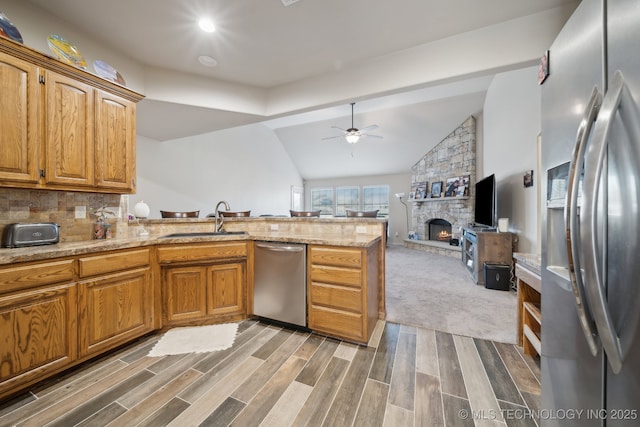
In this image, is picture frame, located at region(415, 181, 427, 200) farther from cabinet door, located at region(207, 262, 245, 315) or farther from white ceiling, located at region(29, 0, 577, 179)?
cabinet door, located at region(207, 262, 245, 315)

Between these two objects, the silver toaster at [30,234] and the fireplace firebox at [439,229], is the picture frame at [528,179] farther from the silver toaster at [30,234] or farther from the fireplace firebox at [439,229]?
the silver toaster at [30,234]

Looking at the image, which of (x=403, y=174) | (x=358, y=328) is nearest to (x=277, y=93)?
(x=358, y=328)

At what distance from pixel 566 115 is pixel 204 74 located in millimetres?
3307

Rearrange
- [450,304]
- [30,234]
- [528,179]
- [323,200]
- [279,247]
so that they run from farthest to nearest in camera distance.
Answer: [323,200] < [528,179] < [450,304] < [279,247] < [30,234]

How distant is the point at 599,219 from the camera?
0.66 m

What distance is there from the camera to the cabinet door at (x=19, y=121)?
1.57m

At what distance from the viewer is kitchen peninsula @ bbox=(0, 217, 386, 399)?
1435mm

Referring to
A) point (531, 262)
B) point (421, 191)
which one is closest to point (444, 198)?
point (421, 191)

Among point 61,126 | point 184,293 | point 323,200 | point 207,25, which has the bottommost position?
point 184,293

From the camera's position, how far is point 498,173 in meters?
4.30

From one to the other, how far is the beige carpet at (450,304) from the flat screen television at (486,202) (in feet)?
3.35

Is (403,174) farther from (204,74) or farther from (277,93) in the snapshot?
(204,74)

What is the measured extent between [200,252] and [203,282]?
0.98 ft

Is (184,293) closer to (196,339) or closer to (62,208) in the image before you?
(196,339)
